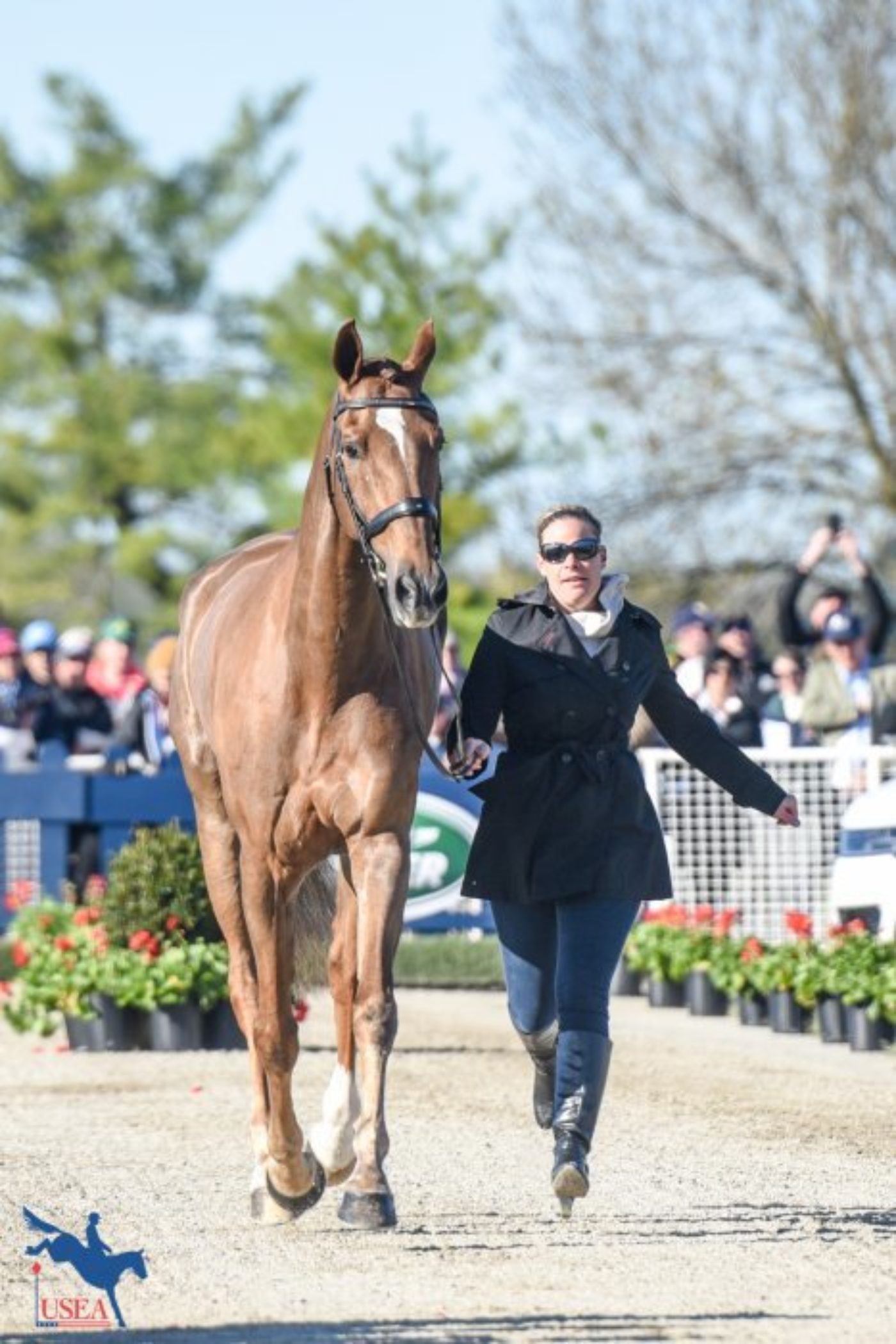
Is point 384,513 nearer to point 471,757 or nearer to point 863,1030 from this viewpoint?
point 471,757

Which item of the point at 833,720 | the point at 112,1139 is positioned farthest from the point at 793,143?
the point at 112,1139

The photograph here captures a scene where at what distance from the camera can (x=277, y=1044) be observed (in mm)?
7938

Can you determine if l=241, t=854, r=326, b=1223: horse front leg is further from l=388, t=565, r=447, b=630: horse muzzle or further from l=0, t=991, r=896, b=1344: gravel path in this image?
l=388, t=565, r=447, b=630: horse muzzle

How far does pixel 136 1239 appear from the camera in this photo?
7.30 meters

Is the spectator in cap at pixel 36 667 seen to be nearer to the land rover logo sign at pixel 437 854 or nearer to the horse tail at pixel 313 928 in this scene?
the land rover logo sign at pixel 437 854

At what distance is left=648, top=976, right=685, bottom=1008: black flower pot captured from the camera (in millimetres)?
14859

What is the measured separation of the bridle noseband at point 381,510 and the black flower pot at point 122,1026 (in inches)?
225

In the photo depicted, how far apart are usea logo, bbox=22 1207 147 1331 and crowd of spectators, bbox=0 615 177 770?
380 inches

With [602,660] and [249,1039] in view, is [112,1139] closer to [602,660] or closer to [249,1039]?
[249,1039]

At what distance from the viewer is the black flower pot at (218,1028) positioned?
12828mm

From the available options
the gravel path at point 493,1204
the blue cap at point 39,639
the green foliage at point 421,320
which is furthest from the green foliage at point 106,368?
the gravel path at point 493,1204

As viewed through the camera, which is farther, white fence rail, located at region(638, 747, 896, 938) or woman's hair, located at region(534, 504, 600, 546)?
white fence rail, located at region(638, 747, 896, 938)

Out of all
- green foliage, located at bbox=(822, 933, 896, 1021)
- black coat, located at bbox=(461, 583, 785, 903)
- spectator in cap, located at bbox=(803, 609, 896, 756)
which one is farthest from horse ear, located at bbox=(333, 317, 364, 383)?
spectator in cap, located at bbox=(803, 609, 896, 756)

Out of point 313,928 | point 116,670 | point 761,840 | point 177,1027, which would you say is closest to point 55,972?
point 177,1027
